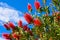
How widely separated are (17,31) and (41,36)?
2.75 ft

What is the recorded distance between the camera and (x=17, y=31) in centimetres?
535

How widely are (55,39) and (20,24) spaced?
1.11 meters

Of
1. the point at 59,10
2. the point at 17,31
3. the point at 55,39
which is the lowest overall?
the point at 55,39

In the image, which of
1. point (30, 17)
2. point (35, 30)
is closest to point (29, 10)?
point (30, 17)

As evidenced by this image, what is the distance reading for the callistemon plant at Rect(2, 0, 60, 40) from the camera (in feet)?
15.8

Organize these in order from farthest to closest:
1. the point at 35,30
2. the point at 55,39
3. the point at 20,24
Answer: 1. the point at 20,24
2. the point at 35,30
3. the point at 55,39

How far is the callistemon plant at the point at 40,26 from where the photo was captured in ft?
15.8

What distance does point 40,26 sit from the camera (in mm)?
4957

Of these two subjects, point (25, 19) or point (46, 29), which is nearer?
point (46, 29)

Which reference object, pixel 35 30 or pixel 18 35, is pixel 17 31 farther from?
pixel 35 30

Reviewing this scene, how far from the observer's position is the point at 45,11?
5.20 meters

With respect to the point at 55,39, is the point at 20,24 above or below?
above

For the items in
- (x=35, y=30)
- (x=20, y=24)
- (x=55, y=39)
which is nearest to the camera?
(x=55, y=39)

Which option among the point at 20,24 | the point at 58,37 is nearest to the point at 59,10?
the point at 58,37
